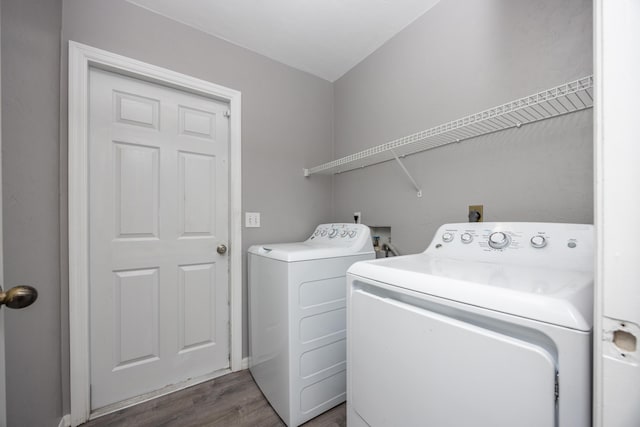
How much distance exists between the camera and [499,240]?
3.32 feet

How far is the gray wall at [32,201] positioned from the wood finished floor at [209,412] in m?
0.35

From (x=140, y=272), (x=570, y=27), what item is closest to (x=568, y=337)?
(x=570, y=27)

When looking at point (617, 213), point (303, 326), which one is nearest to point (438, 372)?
point (617, 213)

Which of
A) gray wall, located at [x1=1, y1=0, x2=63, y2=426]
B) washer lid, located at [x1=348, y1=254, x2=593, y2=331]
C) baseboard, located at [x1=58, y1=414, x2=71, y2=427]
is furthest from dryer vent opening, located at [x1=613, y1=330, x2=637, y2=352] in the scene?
baseboard, located at [x1=58, y1=414, x2=71, y2=427]

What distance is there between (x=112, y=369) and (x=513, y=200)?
242 centimetres

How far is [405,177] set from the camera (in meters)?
1.72

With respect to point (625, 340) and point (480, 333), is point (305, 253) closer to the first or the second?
point (480, 333)

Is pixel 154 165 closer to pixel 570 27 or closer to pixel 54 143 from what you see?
pixel 54 143

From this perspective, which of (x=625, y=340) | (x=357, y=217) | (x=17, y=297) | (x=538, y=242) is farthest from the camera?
(x=357, y=217)

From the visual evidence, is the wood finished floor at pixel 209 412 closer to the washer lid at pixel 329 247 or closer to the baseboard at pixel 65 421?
the baseboard at pixel 65 421

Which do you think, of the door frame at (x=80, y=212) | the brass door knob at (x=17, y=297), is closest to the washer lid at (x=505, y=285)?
the brass door knob at (x=17, y=297)

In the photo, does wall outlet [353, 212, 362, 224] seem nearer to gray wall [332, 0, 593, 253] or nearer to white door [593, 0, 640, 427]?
gray wall [332, 0, 593, 253]

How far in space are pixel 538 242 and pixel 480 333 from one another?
0.52 meters

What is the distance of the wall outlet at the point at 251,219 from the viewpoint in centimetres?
191
